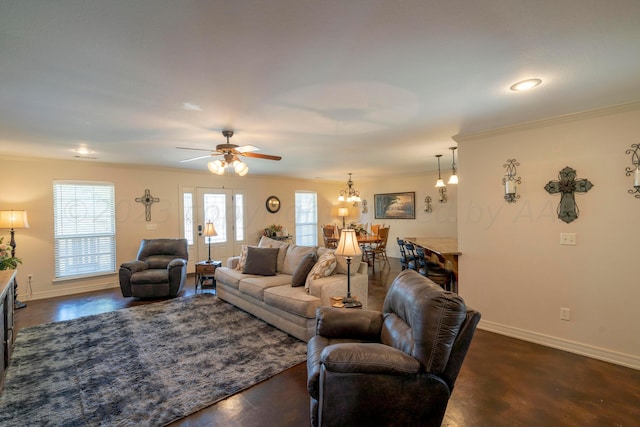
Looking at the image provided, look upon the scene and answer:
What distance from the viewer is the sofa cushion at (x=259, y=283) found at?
3766 mm

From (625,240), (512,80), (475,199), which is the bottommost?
(625,240)

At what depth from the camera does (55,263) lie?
17.0 feet

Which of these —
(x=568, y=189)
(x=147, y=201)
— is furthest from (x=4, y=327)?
(x=568, y=189)

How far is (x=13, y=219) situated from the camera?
451 cm

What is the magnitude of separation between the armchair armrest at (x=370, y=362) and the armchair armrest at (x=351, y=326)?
22.8 inches

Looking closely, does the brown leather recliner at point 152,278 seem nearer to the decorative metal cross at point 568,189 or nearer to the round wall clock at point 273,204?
the round wall clock at point 273,204

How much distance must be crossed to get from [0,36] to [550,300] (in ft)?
15.9

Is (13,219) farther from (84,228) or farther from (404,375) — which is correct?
(404,375)

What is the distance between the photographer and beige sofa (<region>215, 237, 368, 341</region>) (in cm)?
323

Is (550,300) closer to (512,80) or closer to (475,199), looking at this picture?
(475,199)

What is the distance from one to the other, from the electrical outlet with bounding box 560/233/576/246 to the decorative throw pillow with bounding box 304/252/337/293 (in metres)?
2.43

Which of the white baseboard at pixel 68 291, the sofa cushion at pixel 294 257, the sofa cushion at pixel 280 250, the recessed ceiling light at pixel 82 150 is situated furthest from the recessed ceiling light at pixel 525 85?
the white baseboard at pixel 68 291

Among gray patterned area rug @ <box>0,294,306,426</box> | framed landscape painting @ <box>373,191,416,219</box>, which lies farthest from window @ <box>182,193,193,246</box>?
framed landscape painting @ <box>373,191,416,219</box>

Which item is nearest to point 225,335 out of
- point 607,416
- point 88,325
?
point 88,325
